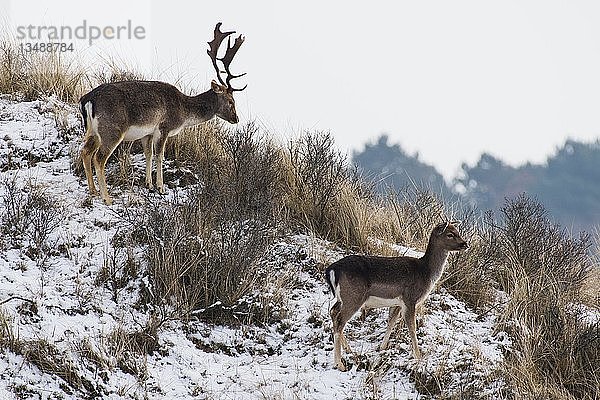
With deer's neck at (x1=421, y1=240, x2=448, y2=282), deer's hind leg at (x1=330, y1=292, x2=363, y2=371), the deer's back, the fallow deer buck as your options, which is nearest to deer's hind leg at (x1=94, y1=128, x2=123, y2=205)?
the fallow deer buck

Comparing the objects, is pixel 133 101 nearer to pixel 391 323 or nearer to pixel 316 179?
pixel 316 179

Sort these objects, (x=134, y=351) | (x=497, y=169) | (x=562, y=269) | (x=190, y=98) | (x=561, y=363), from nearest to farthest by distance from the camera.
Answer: (x=134, y=351)
(x=561, y=363)
(x=562, y=269)
(x=190, y=98)
(x=497, y=169)

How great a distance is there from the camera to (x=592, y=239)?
13.5m

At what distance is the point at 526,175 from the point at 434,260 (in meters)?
50.6

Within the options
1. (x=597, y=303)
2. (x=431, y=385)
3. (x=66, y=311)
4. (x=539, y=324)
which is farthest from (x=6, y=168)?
(x=597, y=303)

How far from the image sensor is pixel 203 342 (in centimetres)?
895

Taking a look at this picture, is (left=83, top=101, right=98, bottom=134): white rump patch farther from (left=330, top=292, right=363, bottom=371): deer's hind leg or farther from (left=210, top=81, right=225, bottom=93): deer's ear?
(left=330, top=292, right=363, bottom=371): deer's hind leg

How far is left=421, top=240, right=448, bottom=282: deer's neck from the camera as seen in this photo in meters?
9.19

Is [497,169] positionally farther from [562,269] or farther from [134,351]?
[134,351]

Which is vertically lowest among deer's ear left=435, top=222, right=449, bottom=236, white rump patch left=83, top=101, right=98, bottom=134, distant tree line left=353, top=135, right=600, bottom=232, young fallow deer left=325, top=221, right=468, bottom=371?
distant tree line left=353, top=135, right=600, bottom=232

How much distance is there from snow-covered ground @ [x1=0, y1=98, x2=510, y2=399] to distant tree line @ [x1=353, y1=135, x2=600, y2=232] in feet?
147

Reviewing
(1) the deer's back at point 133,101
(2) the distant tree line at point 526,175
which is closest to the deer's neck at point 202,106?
(1) the deer's back at point 133,101

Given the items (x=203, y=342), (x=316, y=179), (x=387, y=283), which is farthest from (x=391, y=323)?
(x=316, y=179)

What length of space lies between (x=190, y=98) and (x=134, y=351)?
175 inches
